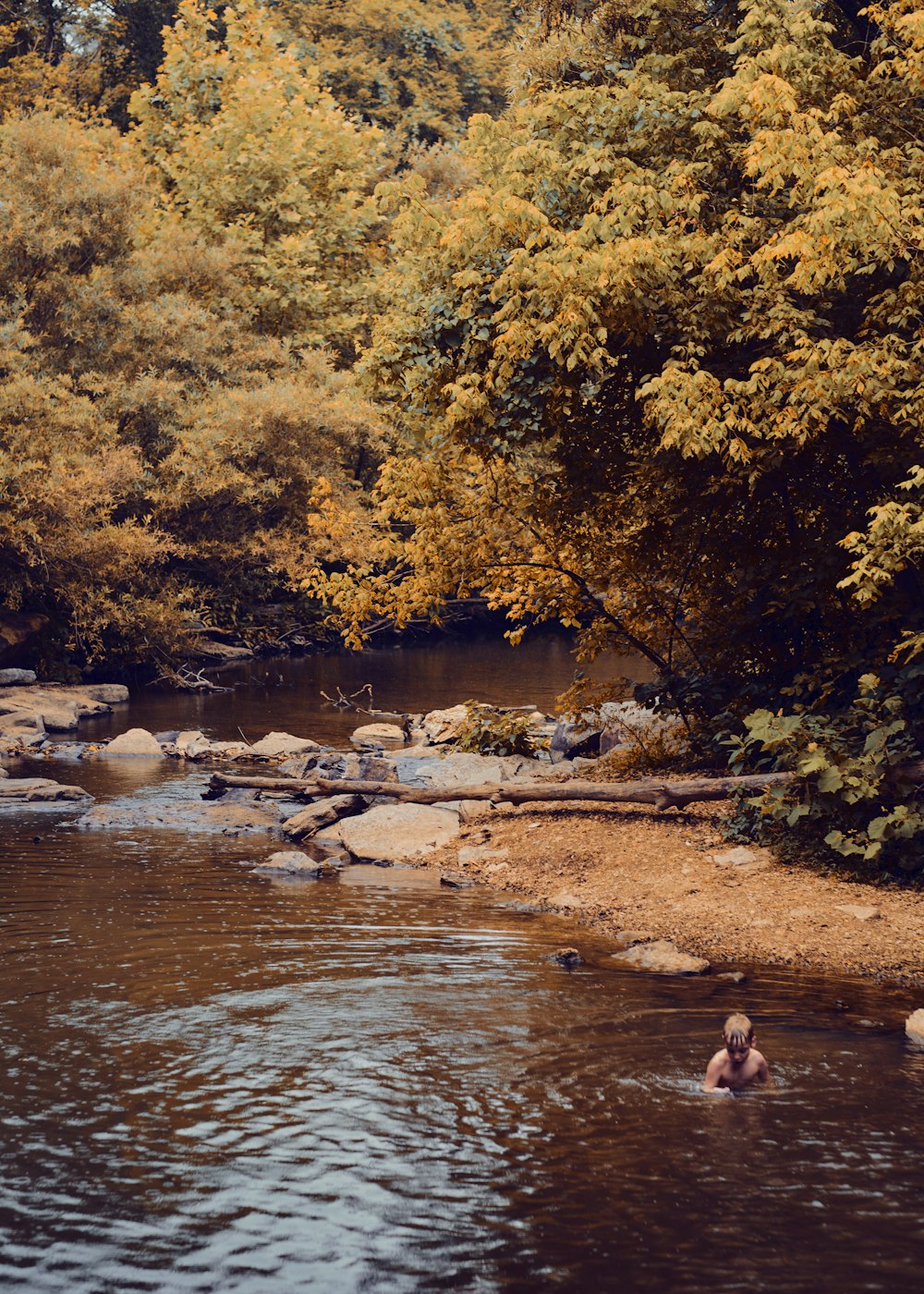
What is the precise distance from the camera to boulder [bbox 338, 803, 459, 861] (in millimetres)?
14617

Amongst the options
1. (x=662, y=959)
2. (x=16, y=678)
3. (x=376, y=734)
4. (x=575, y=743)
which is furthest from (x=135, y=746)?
(x=662, y=959)

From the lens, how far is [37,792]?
1727 cm

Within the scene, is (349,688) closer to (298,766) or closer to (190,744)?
(190,744)

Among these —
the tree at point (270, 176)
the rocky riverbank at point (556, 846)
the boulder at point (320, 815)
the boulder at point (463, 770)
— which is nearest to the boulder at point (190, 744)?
the rocky riverbank at point (556, 846)

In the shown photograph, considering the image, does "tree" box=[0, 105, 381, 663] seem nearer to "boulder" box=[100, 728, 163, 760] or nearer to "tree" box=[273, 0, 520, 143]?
"boulder" box=[100, 728, 163, 760]

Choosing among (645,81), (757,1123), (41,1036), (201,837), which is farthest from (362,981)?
(645,81)

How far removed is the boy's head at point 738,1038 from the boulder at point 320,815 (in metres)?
8.76

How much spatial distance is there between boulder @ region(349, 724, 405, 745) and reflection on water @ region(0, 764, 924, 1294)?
1162cm

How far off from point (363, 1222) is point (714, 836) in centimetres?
774

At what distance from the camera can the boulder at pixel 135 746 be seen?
21625 millimetres

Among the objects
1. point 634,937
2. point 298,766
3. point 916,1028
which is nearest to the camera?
point 916,1028

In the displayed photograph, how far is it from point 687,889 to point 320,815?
5.39m

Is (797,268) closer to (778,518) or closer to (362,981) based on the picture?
(778,518)

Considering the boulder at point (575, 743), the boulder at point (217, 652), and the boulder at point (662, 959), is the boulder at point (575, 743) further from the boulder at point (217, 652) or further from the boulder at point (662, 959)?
the boulder at point (217, 652)
